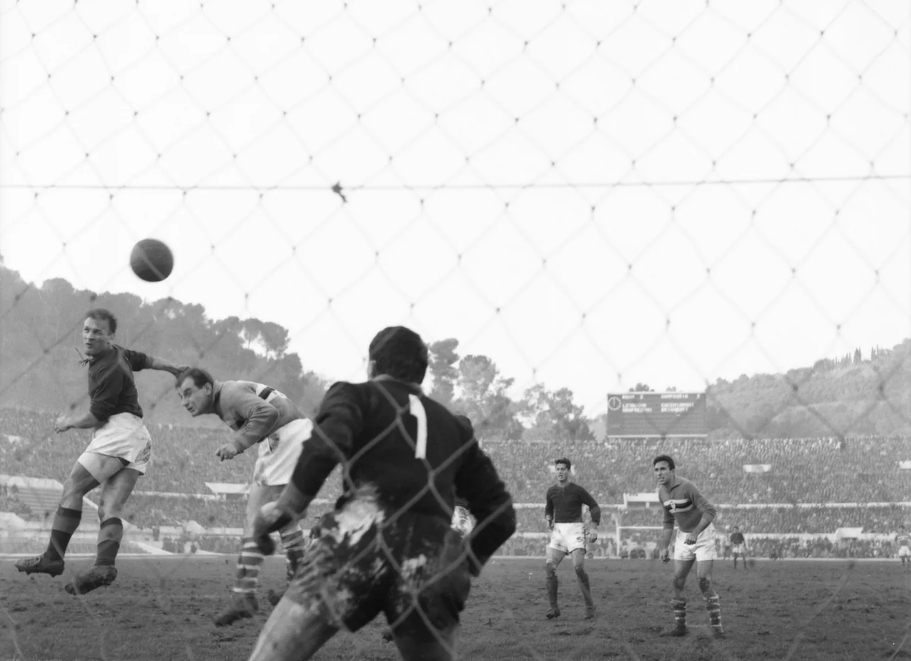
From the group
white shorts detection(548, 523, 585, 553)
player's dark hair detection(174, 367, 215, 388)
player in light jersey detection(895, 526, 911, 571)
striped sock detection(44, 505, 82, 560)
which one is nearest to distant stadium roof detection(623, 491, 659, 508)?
player in light jersey detection(895, 526, 911, 571)

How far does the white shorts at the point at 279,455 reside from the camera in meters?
5.59

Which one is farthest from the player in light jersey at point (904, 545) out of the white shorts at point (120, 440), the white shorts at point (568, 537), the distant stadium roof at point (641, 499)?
the white shorts at point (120, 440)

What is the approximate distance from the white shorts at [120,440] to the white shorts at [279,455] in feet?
2.42

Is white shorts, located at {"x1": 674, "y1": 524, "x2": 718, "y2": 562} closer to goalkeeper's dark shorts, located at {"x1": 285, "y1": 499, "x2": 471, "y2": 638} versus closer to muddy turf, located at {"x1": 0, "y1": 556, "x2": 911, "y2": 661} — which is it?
muddy turf, located at {"x1": 0, "y1": 556, "x2": 911, "y2": 661}

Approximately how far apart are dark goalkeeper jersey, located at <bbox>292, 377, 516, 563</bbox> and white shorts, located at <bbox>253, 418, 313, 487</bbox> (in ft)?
9.04

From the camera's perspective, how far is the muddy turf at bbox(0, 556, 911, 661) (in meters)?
6.86

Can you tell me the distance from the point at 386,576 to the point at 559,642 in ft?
18.6

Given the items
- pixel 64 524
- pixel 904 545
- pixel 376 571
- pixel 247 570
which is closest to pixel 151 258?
pixel 247 570

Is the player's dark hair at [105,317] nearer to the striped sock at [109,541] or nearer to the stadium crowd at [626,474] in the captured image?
the striped sock at [109,541]

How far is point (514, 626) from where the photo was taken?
28.8 ft

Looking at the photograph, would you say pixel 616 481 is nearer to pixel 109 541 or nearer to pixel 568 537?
pixel 568 537

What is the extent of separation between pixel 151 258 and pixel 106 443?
225 centimetres

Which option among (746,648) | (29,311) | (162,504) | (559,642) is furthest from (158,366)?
(162,504)

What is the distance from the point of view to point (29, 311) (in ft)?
15.2
